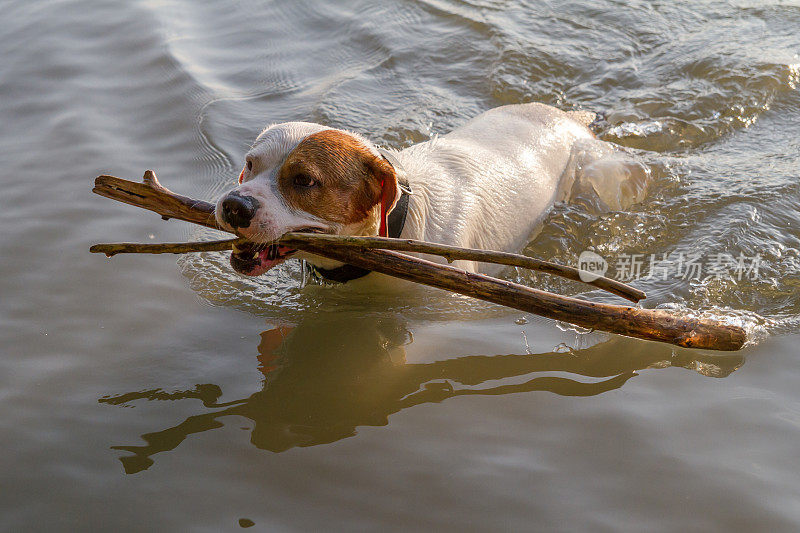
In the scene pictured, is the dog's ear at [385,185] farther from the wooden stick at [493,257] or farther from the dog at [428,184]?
the wooden stick at [493,257]

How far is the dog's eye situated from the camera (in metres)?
3.99

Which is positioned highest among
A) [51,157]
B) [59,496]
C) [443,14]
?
[443,14]

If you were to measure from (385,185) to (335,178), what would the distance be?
279mm

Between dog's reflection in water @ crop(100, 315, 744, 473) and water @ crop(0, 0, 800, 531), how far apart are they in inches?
0.6

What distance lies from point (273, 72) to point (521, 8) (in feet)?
9.65

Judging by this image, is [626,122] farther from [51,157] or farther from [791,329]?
[51,157]

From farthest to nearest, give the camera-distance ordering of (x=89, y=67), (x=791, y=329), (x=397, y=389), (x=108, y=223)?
(x=89, y=67), (x=108, y=223), (x=791, y=329), (x=397, y=389)

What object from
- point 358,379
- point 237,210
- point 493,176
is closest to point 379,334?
point 358,379

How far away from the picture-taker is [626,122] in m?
7.25

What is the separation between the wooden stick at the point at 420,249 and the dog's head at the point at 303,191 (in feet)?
0.46

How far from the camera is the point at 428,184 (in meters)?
4.84

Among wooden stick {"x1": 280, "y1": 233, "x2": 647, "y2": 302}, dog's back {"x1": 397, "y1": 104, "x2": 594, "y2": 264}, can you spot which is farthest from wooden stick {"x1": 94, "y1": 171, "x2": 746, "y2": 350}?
dog's back {"x1": 397, "y1": 104, "x2": 594, "y2": 264}

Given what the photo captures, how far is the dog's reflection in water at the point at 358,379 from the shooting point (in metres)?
3.56

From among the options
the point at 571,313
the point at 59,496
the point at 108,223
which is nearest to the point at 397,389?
the point at 571,313
